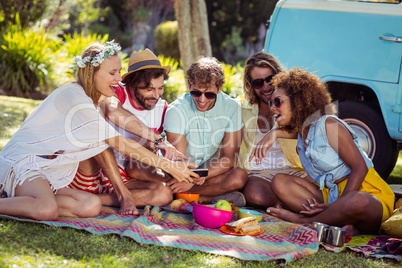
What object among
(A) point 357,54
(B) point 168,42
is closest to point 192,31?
(A) point 357,54

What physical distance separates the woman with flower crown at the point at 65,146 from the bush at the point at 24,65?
7.16 metres

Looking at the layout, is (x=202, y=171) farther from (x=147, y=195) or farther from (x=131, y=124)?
(x=131, y=124)

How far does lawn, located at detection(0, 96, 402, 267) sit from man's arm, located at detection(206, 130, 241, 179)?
149 centimetres

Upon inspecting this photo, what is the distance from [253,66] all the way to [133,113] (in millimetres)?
1307

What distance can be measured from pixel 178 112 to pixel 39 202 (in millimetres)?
1613

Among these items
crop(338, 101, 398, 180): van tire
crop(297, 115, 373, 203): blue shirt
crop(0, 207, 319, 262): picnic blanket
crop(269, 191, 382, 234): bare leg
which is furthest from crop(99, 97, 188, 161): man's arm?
crop(338, 101, 398, 180): van tire

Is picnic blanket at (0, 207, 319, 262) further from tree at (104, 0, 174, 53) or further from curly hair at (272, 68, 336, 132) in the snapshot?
tree at (104, 0, 174, 53)

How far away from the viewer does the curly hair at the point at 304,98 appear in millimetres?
4113

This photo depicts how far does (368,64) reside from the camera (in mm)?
5461

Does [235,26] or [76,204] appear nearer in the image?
[76,204]

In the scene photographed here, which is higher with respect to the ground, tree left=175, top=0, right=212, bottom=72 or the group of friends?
tree left=175, top=0, right=212, bottom=72

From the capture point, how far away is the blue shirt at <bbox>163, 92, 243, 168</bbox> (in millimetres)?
4520

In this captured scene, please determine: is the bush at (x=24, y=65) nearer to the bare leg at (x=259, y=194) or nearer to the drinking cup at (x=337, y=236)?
the bare leg at (x=259, y=194)

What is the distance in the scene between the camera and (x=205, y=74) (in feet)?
14.2
